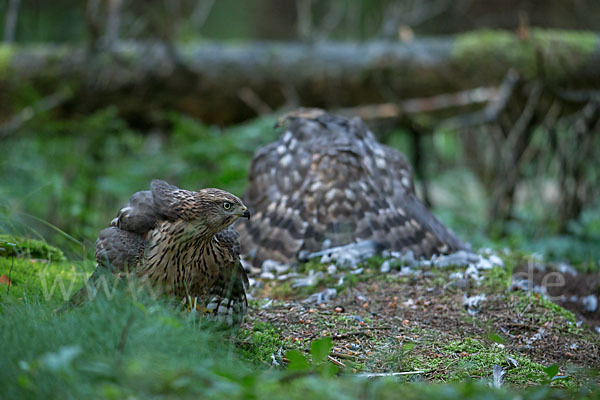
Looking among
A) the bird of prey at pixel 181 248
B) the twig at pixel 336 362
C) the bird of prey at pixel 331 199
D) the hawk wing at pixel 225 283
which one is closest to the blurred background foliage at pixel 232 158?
the bird of prey at pixel 331 199

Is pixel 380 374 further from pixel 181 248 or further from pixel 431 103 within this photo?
pixel 431 103

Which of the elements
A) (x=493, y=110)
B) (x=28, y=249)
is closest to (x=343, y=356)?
(x=28, y=249)

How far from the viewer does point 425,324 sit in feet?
12.1

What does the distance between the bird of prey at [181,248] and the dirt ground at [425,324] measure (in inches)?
17.9

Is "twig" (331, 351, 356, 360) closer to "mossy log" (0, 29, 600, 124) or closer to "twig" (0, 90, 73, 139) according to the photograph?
"mossy log" (0, 29, 600, 124)

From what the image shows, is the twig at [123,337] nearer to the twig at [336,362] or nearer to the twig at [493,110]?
the twig at [336,362]

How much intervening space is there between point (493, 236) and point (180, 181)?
3.96 meters

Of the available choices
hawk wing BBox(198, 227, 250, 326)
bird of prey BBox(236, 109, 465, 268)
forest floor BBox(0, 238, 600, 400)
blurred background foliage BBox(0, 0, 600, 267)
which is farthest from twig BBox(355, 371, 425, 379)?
blurred background foliage BBox(0, 0, 600, 267)

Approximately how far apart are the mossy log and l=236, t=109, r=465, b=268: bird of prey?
2.64 meters

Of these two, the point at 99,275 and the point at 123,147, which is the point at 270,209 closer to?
the point at 99,275

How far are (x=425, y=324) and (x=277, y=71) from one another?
4.98 metres

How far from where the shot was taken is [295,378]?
198 centimetres

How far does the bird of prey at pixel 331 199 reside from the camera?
15.4 ft

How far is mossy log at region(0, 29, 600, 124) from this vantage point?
768 cm
